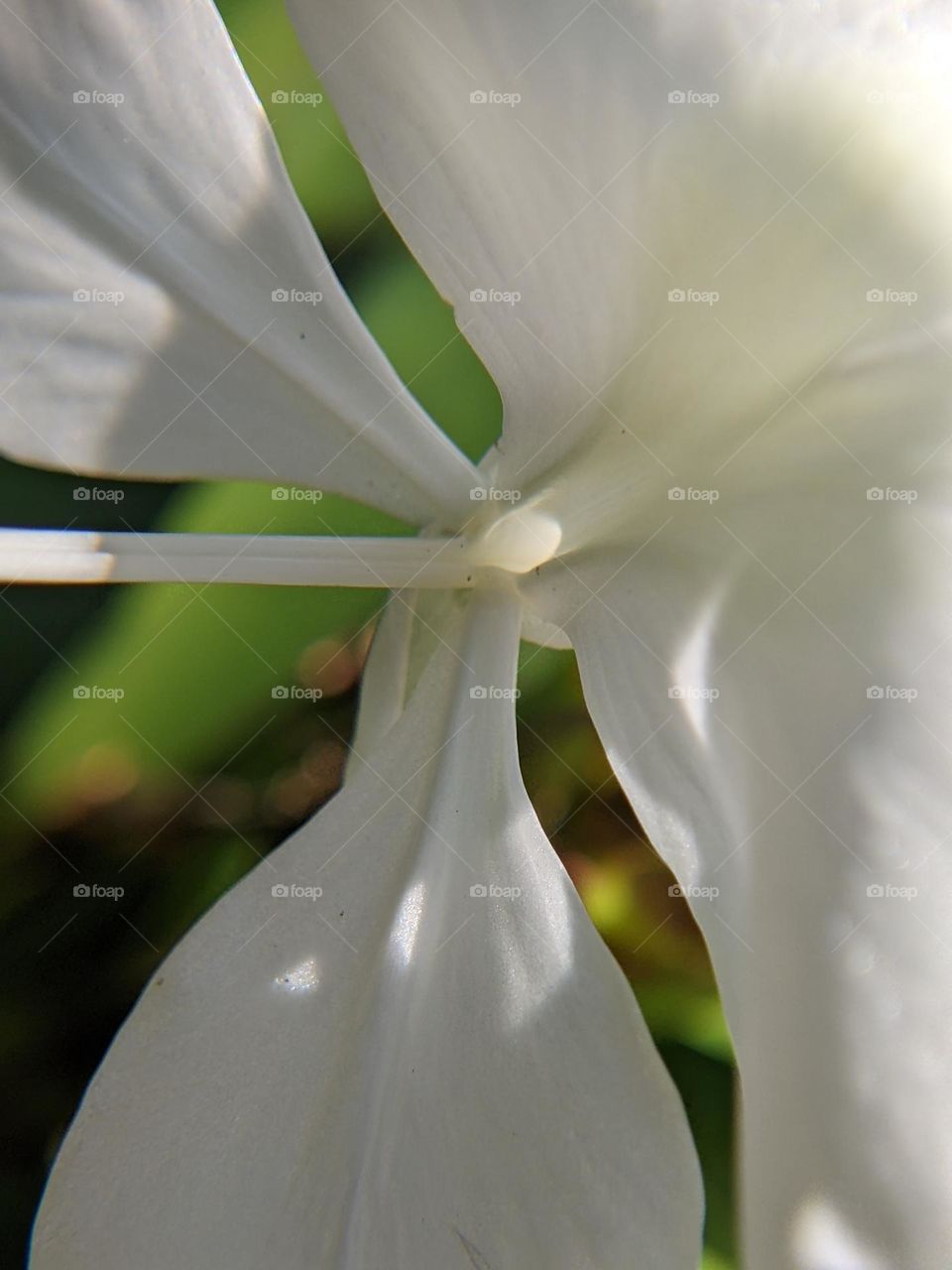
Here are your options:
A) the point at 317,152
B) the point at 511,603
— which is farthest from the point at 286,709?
the point at 317,152

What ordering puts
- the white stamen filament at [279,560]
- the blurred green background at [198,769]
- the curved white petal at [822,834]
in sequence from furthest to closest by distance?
1. the blurred green background at [198,769]
2. the white stamen filament at [279,560]
3. the curved white petal at [822,834]

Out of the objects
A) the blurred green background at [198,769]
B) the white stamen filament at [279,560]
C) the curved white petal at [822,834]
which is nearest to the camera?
the curved white petal at [822,834]

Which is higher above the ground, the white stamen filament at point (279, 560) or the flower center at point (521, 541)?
the flower center at point (521, 541)

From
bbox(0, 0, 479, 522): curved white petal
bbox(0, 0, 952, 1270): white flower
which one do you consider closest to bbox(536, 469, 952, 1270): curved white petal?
bbox(0, 0, 952, 1270): white flower

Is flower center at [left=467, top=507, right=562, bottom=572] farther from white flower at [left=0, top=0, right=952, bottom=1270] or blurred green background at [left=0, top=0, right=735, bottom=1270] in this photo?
blurred green background at [left=0, top=0, right=735, bottom=1270]

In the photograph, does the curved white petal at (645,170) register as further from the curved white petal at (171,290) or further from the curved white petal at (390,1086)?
the curved white petal at (390,1086)

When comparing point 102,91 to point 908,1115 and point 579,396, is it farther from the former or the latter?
point 908,1115

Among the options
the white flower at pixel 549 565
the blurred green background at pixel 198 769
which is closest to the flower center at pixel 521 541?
the white flower at pixel 549 565

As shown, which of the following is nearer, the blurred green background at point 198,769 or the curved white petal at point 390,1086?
the curved white petal at point 390,1086

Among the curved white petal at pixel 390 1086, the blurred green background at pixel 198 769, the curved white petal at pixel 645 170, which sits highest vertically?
the curved white petal at pixel 645 170
